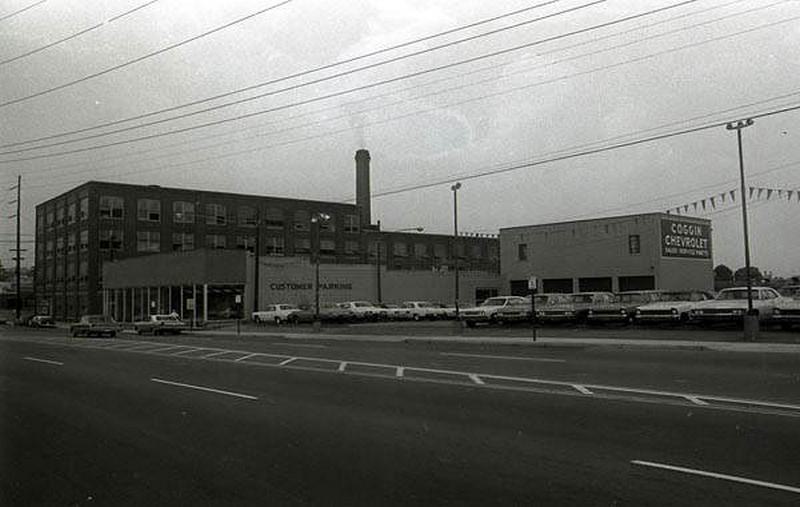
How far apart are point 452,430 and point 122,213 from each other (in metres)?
76.6

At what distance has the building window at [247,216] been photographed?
90375mm

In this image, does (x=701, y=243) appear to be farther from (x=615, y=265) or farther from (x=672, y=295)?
(x=672, y=295)

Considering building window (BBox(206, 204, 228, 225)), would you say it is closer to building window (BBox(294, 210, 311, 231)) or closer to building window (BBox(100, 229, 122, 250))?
building window (BBox(294, 210, 311, 231))

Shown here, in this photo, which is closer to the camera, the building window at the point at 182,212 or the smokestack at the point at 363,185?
the building window at the point at 182,212

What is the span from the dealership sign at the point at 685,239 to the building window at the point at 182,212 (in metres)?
51.6

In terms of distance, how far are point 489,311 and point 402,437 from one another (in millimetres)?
32218

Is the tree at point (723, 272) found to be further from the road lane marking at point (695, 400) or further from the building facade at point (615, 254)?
the road lane marking at point (695, 400)

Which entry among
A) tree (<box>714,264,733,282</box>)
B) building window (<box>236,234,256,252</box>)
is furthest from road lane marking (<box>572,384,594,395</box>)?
Answer: tree (<box>714,264,733,282</box>)

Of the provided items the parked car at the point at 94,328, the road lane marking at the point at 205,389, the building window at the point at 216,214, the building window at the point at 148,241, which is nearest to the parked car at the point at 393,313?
the parked car at the point at 94,328

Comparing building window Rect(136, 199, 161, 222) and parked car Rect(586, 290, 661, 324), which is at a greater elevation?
building window Rect(136, 199, 161, 222)

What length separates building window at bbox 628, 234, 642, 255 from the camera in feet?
195

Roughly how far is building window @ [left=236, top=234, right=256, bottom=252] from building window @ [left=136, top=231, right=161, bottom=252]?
33.7 feet

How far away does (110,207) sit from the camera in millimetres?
78500

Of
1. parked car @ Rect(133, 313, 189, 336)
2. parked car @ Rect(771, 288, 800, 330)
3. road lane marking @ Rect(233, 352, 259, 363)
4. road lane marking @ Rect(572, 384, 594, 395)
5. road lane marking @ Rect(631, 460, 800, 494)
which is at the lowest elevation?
road lane marking @ Rect(631, 460, 800, 494)
